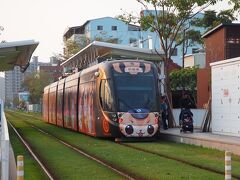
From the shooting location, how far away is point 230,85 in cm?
2406

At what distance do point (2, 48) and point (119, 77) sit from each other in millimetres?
10578

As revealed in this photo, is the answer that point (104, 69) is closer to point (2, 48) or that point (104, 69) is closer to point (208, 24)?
point (2, 48)

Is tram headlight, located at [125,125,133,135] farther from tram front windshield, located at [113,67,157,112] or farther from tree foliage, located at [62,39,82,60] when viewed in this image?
tree foliage, located at [62,39,82,60]

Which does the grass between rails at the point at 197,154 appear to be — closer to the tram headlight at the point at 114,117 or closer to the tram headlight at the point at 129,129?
the tram headlight at the point at 129,129

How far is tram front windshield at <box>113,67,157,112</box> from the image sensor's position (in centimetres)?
2483

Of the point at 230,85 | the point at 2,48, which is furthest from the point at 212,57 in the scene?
the point at 230,85

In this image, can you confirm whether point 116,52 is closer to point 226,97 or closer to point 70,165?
point 226,97

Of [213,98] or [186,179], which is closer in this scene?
[186,179]

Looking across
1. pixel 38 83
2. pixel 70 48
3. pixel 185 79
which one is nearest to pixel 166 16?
pixel 185 79

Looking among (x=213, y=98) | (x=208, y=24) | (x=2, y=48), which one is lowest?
(x=213, y=98)

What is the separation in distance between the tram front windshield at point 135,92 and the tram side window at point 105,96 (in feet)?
1.32

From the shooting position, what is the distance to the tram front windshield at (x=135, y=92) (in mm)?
24828

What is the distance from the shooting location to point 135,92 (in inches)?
987

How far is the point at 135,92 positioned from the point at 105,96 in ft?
4.36
